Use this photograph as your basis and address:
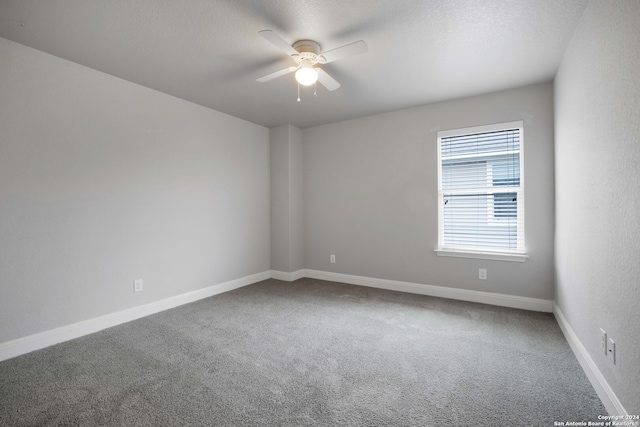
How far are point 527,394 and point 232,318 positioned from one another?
2537mm

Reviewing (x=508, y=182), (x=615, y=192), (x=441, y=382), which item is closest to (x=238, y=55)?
(x=615, y=192)

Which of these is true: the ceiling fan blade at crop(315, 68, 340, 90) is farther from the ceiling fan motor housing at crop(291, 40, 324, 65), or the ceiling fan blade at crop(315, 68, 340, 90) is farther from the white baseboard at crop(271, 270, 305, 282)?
the white baseboard at crop(271, 270, 305, 282)

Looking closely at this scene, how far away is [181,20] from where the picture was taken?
2.14m

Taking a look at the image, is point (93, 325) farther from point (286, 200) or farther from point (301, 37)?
point (301, 37)

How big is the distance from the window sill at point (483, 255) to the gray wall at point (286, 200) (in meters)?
2.14

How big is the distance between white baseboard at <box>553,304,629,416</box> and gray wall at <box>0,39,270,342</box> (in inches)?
148

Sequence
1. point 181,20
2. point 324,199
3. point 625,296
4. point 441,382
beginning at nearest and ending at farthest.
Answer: point 625,296 → point 441,382 → point 181,20 → point 324,199

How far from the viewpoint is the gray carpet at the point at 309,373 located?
167cm

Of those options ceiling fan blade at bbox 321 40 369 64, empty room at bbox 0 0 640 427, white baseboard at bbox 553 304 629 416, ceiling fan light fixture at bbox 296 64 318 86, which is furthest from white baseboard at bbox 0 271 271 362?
white baseboard at bbox 553 304 629 416

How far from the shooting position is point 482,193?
11.9 ft

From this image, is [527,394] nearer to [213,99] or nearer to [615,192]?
[615,192]

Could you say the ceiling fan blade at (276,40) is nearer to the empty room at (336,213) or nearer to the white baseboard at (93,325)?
the empty room at (336,213)

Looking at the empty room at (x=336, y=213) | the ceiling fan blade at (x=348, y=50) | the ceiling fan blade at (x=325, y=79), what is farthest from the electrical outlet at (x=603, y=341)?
the ceiling fan blade at (x=325, y=79)

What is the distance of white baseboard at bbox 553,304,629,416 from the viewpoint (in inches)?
62.5
